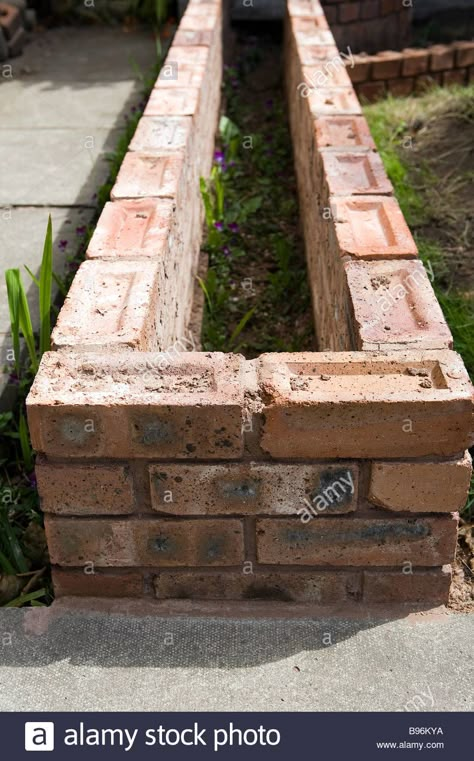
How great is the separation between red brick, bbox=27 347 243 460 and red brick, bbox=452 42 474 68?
4856 millimetres

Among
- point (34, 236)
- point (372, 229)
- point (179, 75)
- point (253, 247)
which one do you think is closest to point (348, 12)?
point (179, 75)

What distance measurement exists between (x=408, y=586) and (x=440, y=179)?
3.19 metres

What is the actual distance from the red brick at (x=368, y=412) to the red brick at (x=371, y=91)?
4466 millimetres

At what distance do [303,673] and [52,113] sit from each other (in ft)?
15.3

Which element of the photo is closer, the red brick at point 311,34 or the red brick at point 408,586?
the red brick at point 408,586

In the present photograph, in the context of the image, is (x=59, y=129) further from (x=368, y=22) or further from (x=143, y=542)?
(x=143, y=542)

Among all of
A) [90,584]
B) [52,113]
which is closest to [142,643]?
[90,584]

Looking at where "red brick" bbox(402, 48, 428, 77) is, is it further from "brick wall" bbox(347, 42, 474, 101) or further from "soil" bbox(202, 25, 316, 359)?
"soil" bbox(202, 25, 316, 359)

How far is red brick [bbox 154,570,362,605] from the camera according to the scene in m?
2.27

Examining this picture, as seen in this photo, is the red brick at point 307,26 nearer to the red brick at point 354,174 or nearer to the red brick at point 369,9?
the red brick at point 369,9

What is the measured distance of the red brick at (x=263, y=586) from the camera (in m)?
2.27

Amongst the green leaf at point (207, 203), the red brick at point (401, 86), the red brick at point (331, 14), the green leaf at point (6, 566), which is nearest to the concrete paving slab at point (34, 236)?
the green leaf at point (207, 203)

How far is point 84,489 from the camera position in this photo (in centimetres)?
212

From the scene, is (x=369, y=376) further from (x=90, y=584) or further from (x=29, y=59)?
(x=29, y=59)
